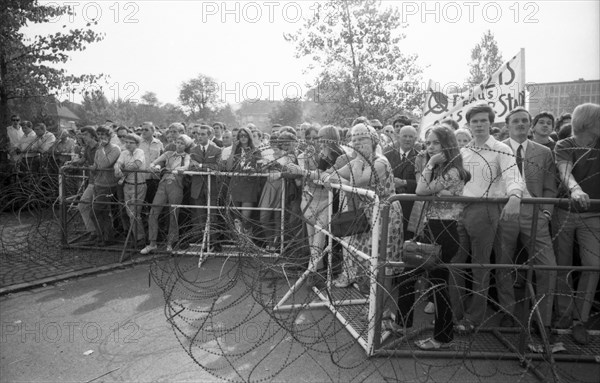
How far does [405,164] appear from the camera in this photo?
213 inches

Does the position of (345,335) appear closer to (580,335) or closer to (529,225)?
(529,225)

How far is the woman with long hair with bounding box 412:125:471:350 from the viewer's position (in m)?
3.57

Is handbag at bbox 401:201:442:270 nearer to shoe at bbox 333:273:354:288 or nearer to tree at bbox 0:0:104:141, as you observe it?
shoe at bbox 333:273:354:288

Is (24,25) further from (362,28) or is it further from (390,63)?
(390,63)

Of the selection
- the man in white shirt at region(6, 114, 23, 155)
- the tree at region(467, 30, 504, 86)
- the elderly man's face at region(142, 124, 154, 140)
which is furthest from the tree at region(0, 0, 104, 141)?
the tree at region(467, 30, 504, 86)

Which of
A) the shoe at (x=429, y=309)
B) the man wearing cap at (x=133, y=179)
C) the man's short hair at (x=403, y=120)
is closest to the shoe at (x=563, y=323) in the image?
the shoe at (x=429, y=309)

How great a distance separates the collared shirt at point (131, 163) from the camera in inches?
261

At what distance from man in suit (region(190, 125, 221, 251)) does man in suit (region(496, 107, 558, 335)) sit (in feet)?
12.7

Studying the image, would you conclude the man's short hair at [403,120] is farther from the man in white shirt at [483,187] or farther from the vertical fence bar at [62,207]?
the vertical fence bar at [62,207]

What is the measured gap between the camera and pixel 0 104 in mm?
10773

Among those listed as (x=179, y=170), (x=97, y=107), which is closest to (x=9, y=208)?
(x=179, y=170)

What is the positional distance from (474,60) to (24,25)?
112 ft

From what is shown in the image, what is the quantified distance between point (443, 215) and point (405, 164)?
1851 millimetres

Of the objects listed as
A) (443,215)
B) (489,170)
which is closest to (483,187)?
(489,170)
